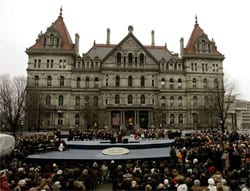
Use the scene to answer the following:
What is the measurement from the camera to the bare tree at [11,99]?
40875 millimetres

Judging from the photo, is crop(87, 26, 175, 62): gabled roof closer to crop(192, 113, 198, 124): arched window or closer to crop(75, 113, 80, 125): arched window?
crop(75, 113, 80, 125): arched window

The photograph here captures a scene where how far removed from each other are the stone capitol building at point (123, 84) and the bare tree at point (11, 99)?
13.2 ft

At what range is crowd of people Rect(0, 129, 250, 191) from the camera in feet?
32.1

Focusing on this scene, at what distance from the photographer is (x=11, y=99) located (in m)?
43.6

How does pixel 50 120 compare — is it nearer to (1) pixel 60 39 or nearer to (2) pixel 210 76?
(1) pixel 60 39

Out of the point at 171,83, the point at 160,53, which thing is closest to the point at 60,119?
the point at 171,83

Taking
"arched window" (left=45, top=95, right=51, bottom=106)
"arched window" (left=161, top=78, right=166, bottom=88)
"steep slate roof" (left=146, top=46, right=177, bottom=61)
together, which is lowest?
"arched window" (left=45, top=95, right=51, bottom=106)

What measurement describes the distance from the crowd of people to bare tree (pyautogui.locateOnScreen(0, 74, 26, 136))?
21.4 meters

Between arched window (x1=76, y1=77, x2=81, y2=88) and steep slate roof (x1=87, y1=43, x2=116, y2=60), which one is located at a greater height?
steep slate roof (x1=87, y1=43, x2=116, y2=60)

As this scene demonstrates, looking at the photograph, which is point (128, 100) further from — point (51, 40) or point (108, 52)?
point (51, 40)

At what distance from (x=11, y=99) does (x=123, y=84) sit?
74.0 feet

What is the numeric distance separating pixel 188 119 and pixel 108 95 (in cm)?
1871

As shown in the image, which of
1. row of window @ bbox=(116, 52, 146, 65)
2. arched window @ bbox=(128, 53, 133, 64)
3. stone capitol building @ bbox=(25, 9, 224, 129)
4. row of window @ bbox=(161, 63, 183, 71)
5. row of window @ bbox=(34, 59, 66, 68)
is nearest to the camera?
stone capitol building @ bbox=(25, 9, 224, 129)

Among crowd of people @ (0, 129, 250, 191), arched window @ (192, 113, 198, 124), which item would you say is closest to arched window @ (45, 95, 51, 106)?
crowd of people @ (0, 129, 250, 191)
